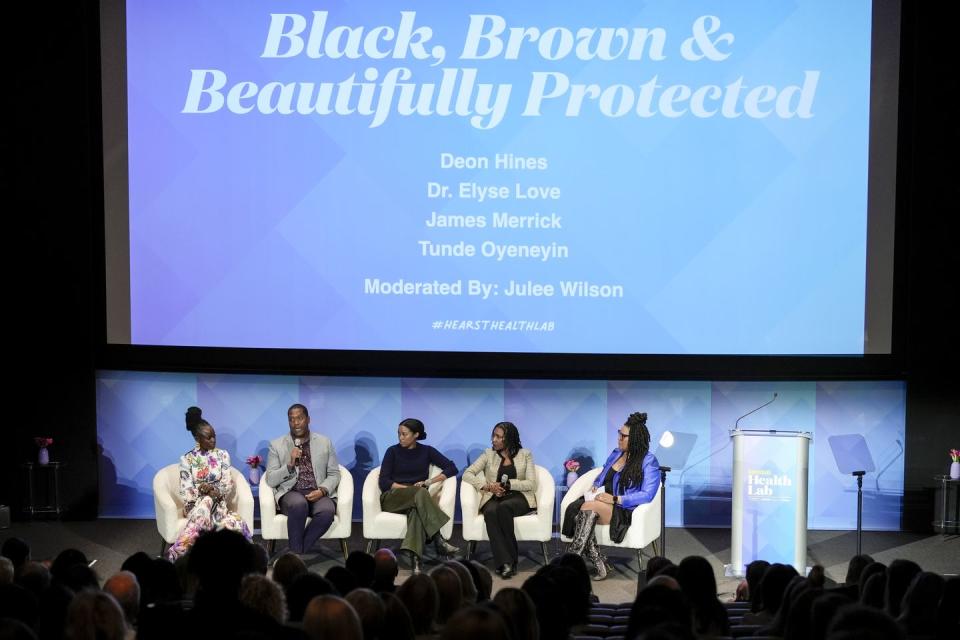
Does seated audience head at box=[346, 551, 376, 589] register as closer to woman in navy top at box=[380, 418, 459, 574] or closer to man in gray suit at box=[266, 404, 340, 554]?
woman in navy top at box=[380, 418, 459, 574]

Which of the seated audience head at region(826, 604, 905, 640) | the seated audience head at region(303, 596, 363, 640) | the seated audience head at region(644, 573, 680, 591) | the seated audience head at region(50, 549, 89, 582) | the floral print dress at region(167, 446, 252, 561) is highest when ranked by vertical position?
the seated audience head at region(826, 604, 905, 640)

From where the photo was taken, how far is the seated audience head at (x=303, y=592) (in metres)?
3.98

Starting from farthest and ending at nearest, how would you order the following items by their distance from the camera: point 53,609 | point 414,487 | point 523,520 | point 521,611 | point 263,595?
point 414,487
point 523,520
point 53,609
point 263,595
point 521,611

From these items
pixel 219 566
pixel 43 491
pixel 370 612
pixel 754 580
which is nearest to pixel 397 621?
pixel 370 612

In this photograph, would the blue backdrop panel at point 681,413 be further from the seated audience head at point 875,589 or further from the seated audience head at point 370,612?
the seated audience head at point 370,612

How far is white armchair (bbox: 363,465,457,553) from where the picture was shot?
291 inches

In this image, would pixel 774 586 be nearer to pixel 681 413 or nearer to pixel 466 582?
pixel 466 582

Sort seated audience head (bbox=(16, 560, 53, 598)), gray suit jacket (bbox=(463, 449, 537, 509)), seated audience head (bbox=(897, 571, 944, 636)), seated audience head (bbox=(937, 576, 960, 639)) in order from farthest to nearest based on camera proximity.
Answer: gray suit jacket (bbox=(463, 449, 537, 509)) < seated audience head (bbox=(16, 560, 53, 598)) < seated audience head (bbox=(897, 571, 944, 636)) < seated audience head (bbox=(937, 576, 960, 639))

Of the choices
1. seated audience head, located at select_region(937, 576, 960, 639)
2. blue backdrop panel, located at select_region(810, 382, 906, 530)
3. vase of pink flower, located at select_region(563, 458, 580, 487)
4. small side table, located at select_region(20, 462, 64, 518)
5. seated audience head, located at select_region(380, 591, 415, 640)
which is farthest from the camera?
small side table, located at select_region(20, 462, 64, 518)

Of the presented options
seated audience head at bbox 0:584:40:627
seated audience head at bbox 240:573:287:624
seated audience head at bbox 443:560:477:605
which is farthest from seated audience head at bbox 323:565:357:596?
seated audience head at bbox 0:584:40:627

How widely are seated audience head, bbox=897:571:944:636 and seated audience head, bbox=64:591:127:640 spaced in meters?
2.59

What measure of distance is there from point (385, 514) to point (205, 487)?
3.84 ft

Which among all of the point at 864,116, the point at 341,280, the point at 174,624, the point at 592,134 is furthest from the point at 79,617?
the point at 864,116

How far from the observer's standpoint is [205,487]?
7.21 m
